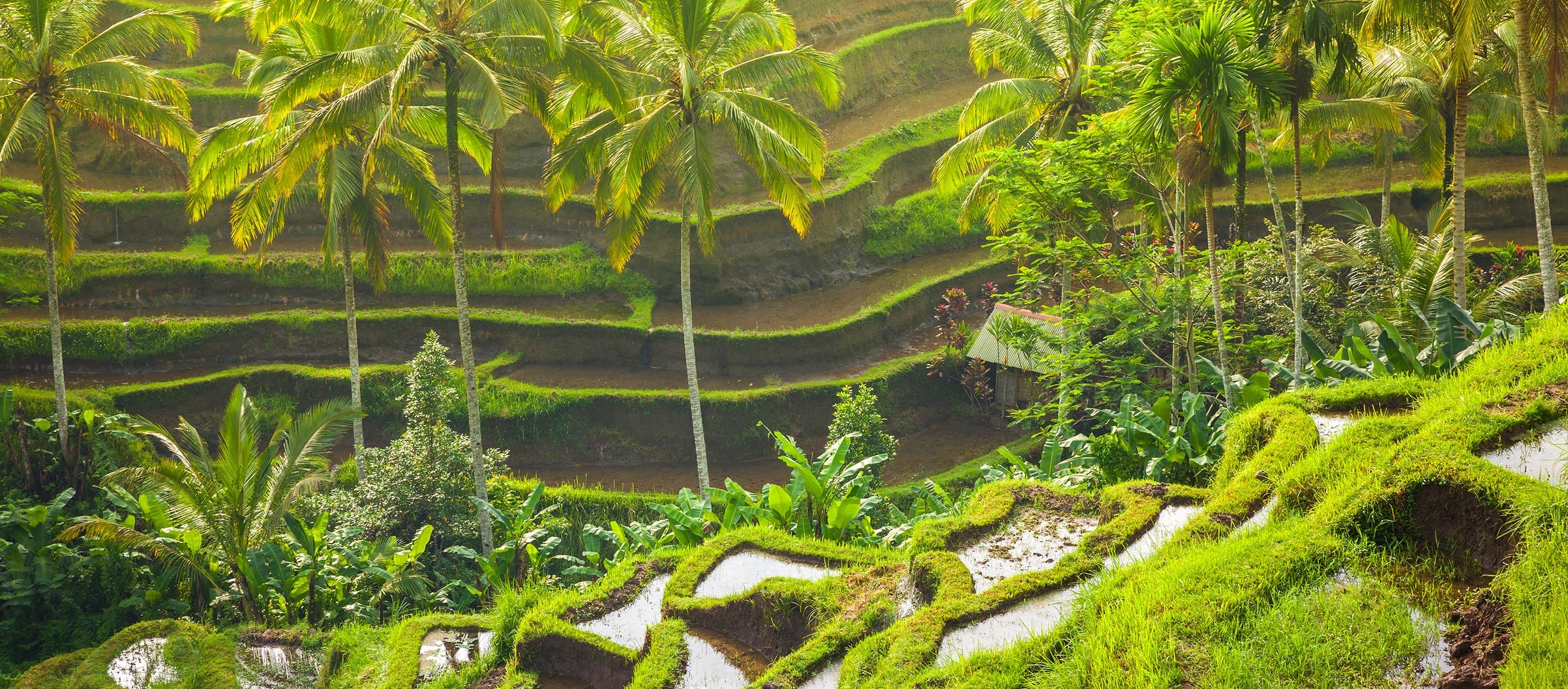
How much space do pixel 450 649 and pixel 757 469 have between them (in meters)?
10.2

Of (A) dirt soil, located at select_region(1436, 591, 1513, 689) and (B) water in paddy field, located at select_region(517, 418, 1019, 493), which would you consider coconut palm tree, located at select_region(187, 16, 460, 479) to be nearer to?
(B) water in paddy field, located at select_region(517, 418, 1019, 493)

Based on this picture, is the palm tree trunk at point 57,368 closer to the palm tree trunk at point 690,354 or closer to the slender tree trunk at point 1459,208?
the palm tree trunk at point 690,354

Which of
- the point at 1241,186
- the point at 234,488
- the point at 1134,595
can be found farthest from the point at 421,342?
the point at 1134,595

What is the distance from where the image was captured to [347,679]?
871 centimetres

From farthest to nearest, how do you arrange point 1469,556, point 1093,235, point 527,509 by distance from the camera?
point 1093,235
point 527,509
point 1469,556

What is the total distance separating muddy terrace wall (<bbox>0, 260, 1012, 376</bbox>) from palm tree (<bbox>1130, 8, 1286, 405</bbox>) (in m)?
10.7

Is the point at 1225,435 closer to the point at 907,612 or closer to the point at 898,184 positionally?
the point at 907,612

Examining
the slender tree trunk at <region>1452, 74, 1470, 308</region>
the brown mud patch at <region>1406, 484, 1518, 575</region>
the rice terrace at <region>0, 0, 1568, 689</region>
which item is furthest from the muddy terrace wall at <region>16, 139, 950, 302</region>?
the brown mud patch at <region>1406, 484, 1518, 575</region>

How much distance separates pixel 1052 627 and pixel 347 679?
5.87m

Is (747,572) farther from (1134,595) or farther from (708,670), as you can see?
(1134,595)

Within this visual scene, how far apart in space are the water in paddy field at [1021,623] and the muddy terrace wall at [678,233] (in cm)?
1652

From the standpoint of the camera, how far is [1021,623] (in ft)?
20.6

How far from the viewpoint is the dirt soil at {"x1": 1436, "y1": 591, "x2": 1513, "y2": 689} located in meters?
4.66

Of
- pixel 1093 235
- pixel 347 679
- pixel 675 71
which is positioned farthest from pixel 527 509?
pixel 1093 235
